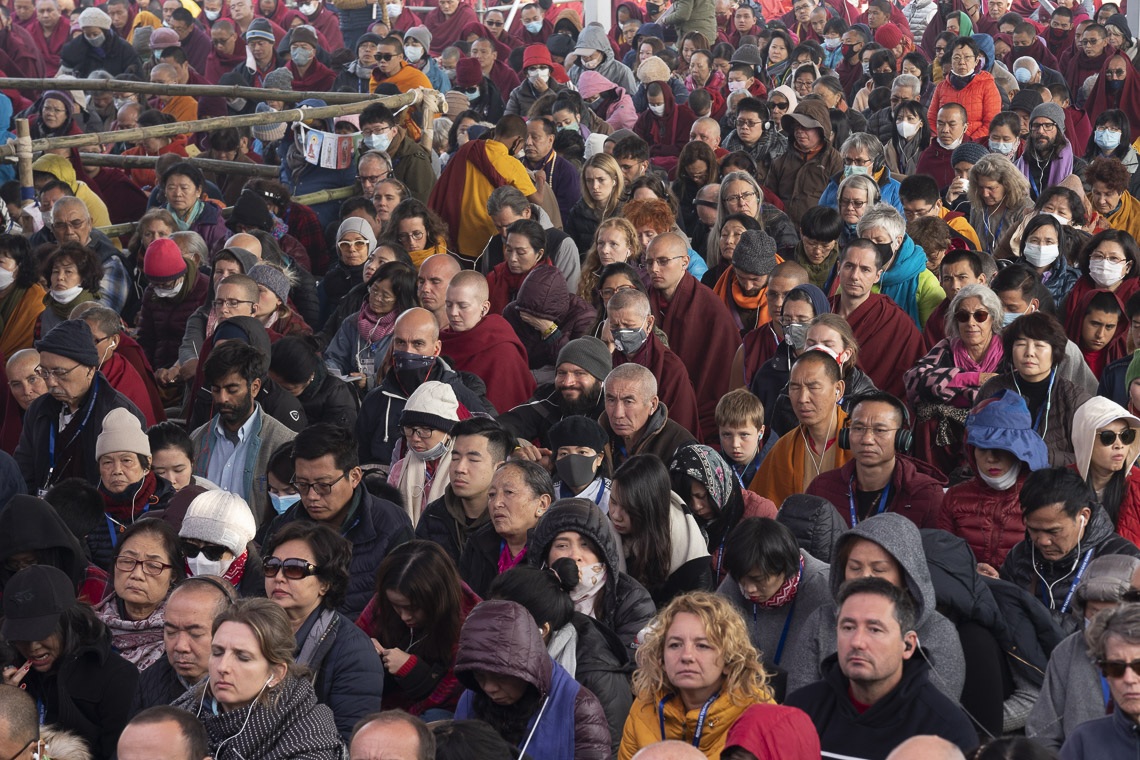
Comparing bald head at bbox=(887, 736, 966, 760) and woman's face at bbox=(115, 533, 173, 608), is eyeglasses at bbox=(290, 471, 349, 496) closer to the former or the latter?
woman's face at bbox=(115, 533, 173, 608)

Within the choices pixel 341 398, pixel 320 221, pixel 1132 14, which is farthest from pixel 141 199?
pixel 1132 14

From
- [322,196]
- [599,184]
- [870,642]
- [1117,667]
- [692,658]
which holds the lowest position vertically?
[322,196]

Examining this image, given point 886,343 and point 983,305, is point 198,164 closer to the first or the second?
point 886,343

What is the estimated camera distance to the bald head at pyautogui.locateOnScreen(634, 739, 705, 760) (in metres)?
3.61

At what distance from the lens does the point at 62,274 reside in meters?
8.56

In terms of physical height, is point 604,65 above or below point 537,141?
below

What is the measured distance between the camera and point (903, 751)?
11.7ft

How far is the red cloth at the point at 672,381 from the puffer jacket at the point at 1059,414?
1.39 metres

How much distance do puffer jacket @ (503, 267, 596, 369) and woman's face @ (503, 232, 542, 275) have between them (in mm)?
463

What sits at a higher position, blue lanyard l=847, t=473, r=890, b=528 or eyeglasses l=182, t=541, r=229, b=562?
blue lanyard l=847, t=473, r=890, b=528

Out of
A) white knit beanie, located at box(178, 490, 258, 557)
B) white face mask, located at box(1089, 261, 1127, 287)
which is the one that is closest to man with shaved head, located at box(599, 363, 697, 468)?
white knit beanie, located at box(178, 490, 258, 557)

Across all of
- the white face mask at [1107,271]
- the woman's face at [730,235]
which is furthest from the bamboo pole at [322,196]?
the white face mask at [1107,271]

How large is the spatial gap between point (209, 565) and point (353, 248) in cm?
409

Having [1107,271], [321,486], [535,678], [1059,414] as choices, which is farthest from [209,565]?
[1107,271]
